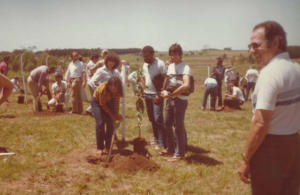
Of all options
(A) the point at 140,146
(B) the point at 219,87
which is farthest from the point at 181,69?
(B) the point at 219,87

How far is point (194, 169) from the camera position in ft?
16.0

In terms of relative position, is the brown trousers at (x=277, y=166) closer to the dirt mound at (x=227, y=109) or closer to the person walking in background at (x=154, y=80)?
the person walking in background at (x=154, y=80)

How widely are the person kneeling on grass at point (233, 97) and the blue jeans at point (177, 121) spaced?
6068 millimetres

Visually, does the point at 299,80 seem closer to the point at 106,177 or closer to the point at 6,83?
the point at 106,177

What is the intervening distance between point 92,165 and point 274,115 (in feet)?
13.1

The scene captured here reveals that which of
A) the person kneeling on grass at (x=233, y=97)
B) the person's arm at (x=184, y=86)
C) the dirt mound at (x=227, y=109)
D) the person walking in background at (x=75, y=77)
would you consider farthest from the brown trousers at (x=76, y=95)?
the person kneeling on grass at (x=233, y=97)

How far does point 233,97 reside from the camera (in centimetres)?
1069

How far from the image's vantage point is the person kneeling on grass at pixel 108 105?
4785 mm

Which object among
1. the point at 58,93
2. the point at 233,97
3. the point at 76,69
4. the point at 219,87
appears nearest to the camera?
the point at 76,69

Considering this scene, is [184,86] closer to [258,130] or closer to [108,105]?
[108,105]

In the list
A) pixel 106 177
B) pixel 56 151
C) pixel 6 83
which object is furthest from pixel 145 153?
pixel 6 83

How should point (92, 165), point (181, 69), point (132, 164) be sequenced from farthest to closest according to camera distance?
1. point (92, 165)
2. point (132, 164)
3. point (181, 69)

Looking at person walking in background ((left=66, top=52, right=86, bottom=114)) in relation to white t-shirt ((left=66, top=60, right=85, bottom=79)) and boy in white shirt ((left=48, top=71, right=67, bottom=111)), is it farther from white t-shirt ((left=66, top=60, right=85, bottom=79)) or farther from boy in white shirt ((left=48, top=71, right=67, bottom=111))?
boy in white shirt ((left=48, top=71, right=67, bottom=111))

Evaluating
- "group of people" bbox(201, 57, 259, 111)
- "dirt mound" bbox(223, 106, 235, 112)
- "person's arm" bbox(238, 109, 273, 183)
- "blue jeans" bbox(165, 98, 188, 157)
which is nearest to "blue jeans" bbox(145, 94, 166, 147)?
"blue jeans" bbox(165, 98, 188, 157)
